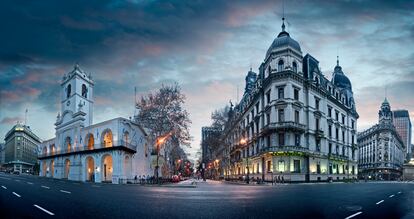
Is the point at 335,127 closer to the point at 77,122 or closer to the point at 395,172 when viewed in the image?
the point at 77,122

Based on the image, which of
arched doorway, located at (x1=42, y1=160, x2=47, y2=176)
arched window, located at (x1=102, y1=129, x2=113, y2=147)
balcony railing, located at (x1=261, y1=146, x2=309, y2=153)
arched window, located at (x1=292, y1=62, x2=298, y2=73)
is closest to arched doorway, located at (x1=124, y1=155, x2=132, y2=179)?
arched window, located at (x1=102, y1=129, x2=113, y2=147)

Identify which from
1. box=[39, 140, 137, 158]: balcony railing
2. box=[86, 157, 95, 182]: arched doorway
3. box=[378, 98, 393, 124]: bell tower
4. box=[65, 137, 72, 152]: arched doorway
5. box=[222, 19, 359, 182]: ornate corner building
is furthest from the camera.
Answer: box=[378, 98, 393, 124]: bell tower

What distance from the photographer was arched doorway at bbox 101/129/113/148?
51169 millimetres

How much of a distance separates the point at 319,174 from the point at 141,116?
33.4 meters

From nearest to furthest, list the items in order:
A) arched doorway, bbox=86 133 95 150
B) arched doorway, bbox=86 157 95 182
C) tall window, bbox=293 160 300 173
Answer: tall window, bbox=293 160 300 173 → arched doorway, bbox=86 133 95 150 → arched doorway, bbox=86 157 95 182

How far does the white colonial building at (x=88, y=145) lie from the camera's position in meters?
49.8

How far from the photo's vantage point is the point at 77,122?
61.8 metres

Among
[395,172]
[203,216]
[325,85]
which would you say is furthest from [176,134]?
[395,172]

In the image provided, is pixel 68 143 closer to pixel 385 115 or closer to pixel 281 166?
pixel 281 166

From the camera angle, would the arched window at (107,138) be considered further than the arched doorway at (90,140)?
No

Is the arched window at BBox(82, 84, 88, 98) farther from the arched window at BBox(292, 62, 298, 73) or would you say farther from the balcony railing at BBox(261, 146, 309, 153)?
the arched window at BBox(292, 62, 298, 73)

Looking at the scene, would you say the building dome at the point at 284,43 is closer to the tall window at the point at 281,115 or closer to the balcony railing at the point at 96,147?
the tall window at the point at 281,115

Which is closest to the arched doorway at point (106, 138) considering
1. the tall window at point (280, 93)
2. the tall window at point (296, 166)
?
the tall window at point (280, 93)

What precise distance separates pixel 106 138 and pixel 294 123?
102ft
